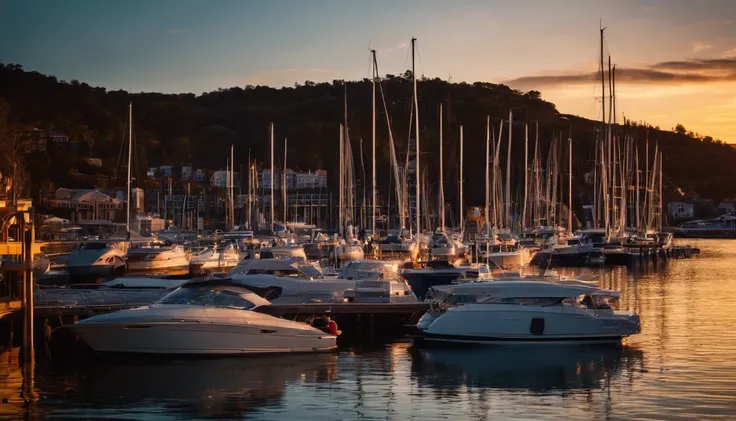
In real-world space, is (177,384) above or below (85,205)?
below

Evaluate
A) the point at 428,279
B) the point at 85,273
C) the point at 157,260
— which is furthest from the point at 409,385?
the point at 157,260

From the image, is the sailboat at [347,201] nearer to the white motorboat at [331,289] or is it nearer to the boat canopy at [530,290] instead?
the white motorboat at [331,289]

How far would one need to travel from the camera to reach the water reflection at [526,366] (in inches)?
1061

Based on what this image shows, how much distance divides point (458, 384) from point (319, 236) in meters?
48.5

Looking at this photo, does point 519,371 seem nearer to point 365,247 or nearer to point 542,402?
point 542,402

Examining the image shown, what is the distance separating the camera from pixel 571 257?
256ft

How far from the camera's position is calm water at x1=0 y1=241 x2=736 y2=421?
76.2 feet

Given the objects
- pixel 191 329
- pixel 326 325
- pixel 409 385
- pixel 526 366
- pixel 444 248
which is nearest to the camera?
pixel 409 385

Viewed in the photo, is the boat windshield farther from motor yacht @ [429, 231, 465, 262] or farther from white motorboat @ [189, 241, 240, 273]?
motor yacht @ [429, 231, 465, 262]

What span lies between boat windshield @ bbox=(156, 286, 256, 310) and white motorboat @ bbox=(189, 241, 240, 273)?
87.1ft

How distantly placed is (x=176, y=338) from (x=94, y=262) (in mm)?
26749

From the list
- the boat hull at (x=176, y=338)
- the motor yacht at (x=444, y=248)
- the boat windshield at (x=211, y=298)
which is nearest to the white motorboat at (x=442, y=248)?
the motor yacht at (x=444, y=248)

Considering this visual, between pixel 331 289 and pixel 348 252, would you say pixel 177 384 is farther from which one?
pixel 348 252

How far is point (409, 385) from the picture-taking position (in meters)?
26.5
